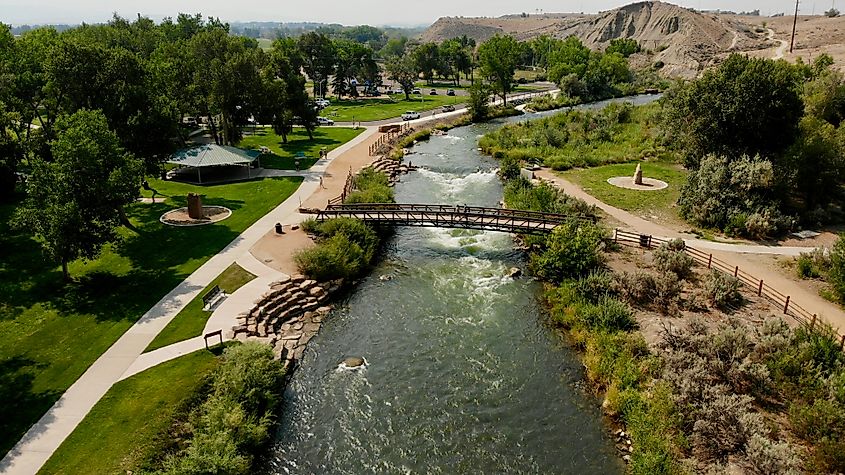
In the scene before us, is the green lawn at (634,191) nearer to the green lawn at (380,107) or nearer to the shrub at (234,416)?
the shrub at (234,416)

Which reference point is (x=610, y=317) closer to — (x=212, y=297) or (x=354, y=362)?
(x=354, y=362)

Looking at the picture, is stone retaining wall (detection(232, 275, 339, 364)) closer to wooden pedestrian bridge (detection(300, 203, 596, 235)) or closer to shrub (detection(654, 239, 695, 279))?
wooden pedestrian bridge (detection(300, 203, 596, 235))

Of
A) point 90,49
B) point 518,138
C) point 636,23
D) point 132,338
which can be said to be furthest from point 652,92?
point 132,338

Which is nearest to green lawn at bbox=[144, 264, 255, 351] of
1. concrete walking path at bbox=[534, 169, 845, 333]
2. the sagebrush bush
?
the sagebrush bush

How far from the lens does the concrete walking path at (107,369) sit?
1794 cm

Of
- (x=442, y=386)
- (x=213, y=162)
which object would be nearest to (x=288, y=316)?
(x=442, y=386)

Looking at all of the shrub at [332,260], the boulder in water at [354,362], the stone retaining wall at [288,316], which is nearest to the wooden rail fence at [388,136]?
the shrub at [332,260]

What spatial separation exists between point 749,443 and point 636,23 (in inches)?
7953

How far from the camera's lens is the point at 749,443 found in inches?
711

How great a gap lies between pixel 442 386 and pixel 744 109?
3133cm

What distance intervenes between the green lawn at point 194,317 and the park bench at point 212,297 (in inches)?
10.5

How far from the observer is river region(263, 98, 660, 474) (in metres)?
19.5

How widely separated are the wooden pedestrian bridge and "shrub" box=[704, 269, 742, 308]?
8806mm

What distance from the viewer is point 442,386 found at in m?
23.2
